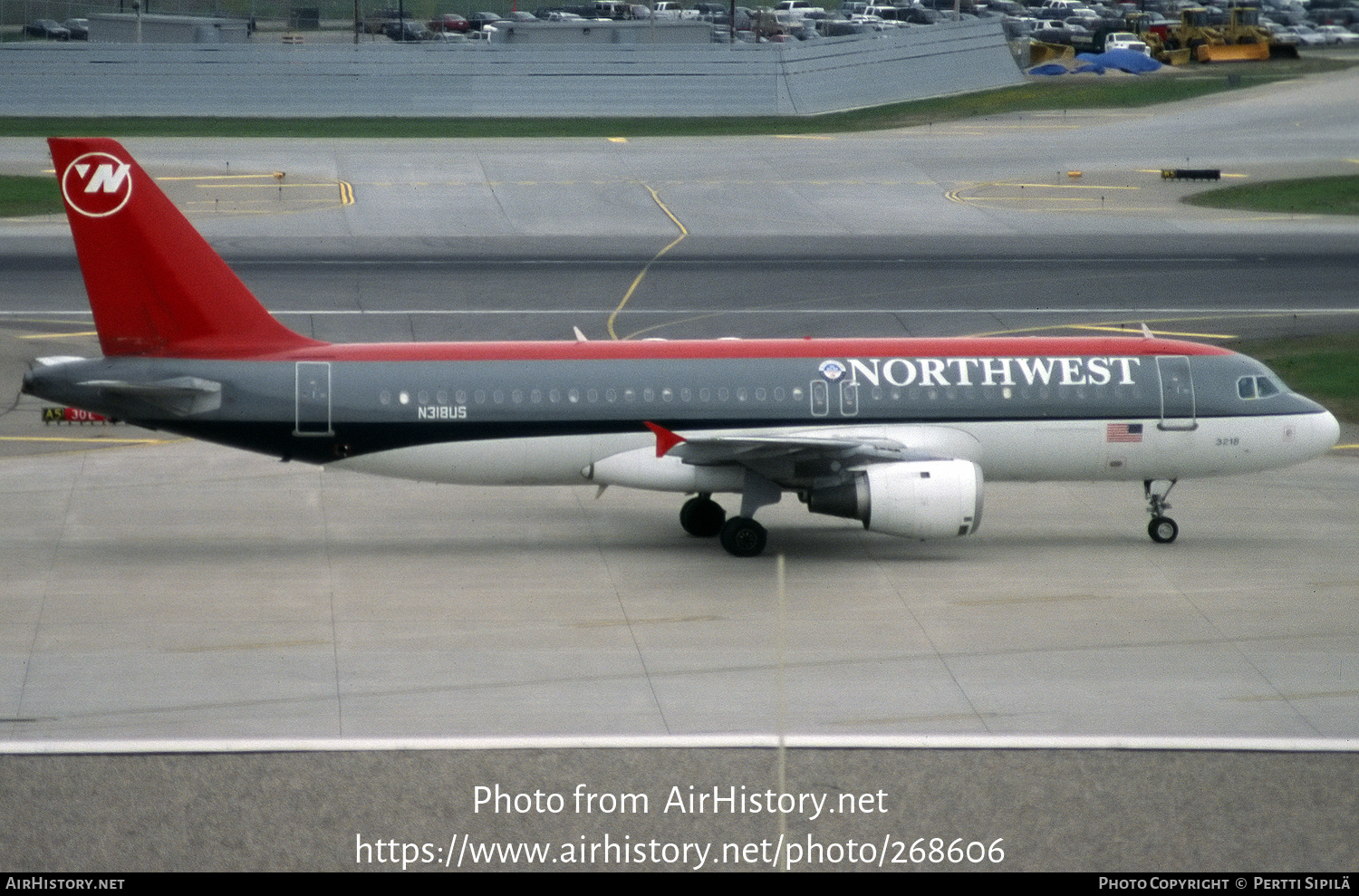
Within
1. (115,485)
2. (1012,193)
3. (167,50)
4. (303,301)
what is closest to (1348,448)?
(115,485)

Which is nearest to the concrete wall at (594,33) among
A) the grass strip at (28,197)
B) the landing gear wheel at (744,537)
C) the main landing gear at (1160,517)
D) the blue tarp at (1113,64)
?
the blue tarp at (1113,64)

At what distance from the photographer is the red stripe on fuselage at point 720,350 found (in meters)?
28.8

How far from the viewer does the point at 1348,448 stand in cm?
3719

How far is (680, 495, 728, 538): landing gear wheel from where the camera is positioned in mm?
30266

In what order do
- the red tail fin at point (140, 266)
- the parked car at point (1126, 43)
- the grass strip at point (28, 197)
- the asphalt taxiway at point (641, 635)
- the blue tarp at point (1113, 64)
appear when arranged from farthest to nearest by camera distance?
the parked car at point (1126, 43)
the blue tarp at point (1113, 64)
the grass strip at point (28, 197)
the red tail fin at point (140, 266)
the asphalt taxiway at point (641, 635)

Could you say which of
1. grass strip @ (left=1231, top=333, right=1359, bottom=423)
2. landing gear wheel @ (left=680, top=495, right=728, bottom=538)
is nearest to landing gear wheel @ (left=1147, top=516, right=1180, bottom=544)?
landing gear wheel @ (left=680, top=495, right=728, bottom=538)

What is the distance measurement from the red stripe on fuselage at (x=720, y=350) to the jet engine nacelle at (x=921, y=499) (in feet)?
9.32

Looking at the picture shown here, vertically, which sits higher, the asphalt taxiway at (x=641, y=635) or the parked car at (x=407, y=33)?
the parked car at (x=407, y=33)

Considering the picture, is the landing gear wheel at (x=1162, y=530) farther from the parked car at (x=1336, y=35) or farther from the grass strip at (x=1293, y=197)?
the parked car at (x=1336, y=35)

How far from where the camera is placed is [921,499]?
27234mm

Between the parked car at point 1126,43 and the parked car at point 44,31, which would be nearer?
the parked car at point 44,31

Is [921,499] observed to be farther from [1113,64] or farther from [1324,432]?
[1113,64]

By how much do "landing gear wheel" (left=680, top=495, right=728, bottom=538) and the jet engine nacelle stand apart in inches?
141

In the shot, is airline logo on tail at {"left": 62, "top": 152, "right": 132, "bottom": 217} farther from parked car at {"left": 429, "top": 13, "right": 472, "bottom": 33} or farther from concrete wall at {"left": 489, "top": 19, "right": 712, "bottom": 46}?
parked car at {"left": 429, "top": 13, "right": 472, "bottom": 33}
